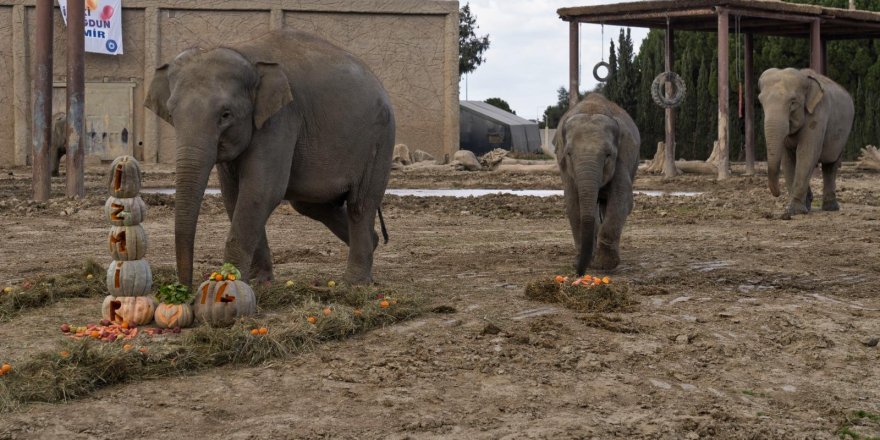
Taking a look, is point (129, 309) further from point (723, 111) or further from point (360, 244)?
point (723, 111)

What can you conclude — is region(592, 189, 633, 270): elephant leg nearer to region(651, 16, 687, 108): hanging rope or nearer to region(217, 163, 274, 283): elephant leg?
region(217, 163, 274, 283): elephant leg

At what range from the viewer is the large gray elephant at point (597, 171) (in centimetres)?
938

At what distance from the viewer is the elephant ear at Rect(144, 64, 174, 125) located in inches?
309

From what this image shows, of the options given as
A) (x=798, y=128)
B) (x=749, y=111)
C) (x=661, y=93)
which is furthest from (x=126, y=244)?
(x=749, y=111)

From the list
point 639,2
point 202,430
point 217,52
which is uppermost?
point 639,2

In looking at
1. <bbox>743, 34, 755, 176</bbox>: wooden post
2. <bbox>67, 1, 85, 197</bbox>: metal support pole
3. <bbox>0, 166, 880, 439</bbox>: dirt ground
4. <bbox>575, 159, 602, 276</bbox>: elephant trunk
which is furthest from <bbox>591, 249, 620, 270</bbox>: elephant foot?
<bbox>743, 34, 755, 176</bbox>: wooden post

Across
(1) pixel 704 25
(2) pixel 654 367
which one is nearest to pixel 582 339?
(2) pixel 654 367

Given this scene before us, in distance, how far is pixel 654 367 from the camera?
20.7ft

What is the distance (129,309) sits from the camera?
22.8 ft

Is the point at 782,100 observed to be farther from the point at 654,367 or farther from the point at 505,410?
the point at 505,410

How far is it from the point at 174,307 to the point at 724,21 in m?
18.8

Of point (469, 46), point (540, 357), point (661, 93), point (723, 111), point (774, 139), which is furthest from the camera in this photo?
point (469, 46)

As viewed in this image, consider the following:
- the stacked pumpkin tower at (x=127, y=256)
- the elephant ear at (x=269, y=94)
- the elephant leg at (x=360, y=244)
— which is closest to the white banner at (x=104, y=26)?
the elephant leg at (x=360, y=244)

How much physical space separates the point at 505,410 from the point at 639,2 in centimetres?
1985
